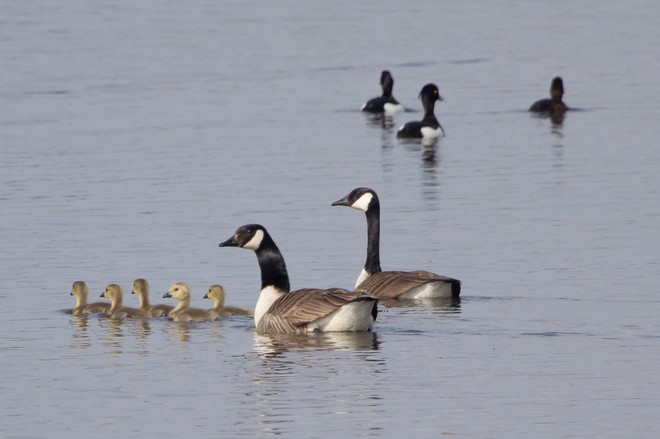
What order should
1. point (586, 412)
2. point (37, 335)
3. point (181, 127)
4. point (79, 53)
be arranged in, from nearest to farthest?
point (586, 412), point (37, 335), point (181, 127), point (79, 53)

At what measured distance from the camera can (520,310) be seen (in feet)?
55.8

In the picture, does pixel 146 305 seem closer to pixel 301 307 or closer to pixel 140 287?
pixel 140 287

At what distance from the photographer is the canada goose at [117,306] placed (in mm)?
17578

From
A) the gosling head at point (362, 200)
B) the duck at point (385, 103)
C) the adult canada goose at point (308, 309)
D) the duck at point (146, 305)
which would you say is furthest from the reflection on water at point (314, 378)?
the duck at point (385, 103)

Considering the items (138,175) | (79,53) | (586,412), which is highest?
(79,53)

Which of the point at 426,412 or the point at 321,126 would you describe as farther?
the point at 321,126

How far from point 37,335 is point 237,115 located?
23.4 meters

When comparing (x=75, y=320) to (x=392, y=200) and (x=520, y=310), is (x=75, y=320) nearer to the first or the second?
(x=520, y=310)

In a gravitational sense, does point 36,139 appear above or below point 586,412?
above

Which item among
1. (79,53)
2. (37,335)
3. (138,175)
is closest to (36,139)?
(138,175)

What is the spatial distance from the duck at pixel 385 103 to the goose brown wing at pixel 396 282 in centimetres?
2304

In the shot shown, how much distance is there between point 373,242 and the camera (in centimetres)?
1934

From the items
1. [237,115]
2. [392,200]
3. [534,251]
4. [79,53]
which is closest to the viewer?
[534,251]

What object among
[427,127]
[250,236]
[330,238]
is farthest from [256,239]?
[427,127]
